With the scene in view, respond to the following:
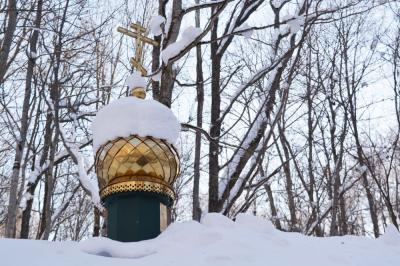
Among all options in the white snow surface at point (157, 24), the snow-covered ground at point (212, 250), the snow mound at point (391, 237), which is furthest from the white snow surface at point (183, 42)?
the snow mound at point (391, 237)

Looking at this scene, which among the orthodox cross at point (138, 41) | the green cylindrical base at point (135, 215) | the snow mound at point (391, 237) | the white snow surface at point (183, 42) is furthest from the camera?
the white snow surface at point (183, 42)

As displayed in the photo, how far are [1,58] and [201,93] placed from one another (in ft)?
12.9

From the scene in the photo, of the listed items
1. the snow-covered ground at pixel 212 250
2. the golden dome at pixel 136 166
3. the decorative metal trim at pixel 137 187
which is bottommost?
the snow-covered ground at pixel 212 250

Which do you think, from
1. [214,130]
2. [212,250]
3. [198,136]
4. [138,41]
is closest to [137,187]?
[212,250]

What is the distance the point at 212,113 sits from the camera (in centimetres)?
852

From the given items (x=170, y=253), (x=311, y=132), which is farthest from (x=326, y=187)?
(x=170, y=253)

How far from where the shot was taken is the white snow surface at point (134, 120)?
352cm

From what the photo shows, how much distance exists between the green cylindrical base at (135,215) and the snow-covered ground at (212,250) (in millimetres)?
442

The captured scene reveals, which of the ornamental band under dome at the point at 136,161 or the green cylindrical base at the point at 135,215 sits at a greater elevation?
the ornamental band under dome at the point at 136,161

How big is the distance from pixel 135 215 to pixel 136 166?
14.5 inches

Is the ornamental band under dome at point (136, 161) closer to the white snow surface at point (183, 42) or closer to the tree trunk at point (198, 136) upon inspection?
the white snow surface at point (183, 42)

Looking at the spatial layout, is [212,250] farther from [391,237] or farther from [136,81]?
[136,81]

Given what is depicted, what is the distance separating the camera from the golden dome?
3426 mm

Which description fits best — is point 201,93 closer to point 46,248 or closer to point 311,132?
point 311,132
